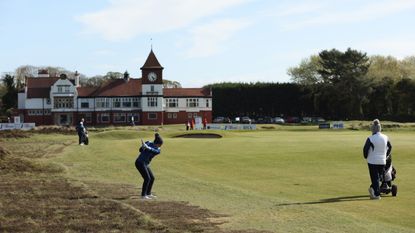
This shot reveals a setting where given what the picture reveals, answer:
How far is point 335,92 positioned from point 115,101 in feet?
140

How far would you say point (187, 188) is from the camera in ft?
Answer: 63.8

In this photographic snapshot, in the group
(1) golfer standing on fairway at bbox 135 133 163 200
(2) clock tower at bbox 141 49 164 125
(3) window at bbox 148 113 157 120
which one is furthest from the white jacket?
(3) window at bbox 148 113 157 120

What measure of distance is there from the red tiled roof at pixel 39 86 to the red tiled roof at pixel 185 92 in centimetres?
2249

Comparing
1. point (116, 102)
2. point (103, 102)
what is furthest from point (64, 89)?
point (116, 102)

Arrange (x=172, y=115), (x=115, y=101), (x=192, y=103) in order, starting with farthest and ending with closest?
(x=192, y=103) < (x=172, y=115) < (x=115, y=101)

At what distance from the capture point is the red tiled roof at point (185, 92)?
11394 centimetres

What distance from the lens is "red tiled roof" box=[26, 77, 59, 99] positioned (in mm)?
112875

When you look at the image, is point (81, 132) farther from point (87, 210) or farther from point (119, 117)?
point (119, 117)

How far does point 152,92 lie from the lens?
110m

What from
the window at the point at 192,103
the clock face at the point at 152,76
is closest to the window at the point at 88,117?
the clock face at the point at 152,76

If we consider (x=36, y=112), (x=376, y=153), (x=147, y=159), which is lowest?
(x=147, y=159)

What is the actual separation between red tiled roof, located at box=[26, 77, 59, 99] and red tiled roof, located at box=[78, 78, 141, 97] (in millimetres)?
6312

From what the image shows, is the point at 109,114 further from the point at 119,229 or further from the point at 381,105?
the point at 119,229

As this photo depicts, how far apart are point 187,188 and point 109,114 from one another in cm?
9394
